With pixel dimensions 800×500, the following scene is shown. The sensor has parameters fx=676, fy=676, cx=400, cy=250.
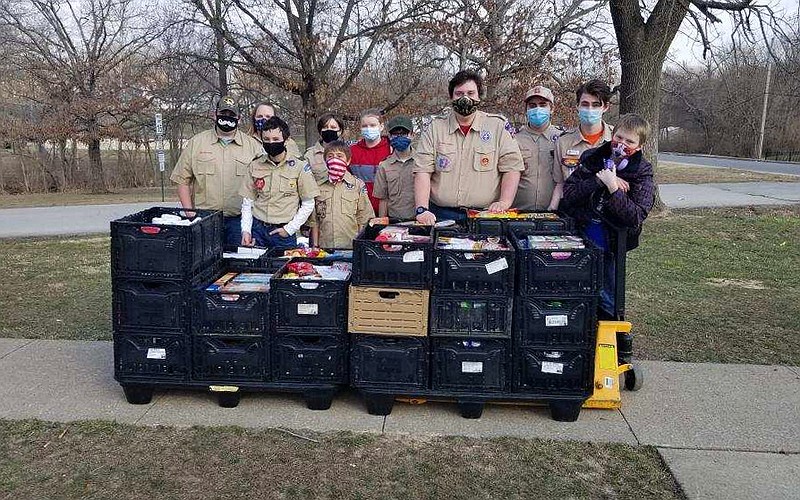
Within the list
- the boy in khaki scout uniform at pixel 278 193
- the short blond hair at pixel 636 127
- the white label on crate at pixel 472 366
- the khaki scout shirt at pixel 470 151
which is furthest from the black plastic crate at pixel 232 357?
the short blond hair at pixel 636 127

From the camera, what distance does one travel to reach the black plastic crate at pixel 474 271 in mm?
4055

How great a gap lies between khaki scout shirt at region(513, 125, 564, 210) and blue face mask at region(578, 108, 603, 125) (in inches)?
20.2

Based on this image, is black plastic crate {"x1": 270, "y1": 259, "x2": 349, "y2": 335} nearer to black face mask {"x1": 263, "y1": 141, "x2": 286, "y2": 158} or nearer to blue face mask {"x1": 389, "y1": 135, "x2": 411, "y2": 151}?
black face mask {"x1": 263, "y1": 141, "x2": 286, "y2": 158}

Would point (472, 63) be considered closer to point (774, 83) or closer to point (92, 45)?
point (92, 45)

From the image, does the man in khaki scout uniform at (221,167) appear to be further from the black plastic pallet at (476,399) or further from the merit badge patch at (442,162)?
the black plastic pallet at (476,399)

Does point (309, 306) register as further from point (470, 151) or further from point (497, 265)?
point (470, 151)

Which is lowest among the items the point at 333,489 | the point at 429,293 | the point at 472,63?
the point at 333,489

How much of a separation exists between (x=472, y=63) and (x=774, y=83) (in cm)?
3257

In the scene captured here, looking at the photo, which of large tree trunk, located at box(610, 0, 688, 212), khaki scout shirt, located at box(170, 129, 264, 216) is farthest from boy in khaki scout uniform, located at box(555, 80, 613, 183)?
large tree trunk, located at box(610, 0, 688, 212)

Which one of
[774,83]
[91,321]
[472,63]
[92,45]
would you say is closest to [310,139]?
[472,63]

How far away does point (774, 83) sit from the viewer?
131 ft

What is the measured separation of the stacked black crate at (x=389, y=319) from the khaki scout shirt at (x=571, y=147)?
4.60ft

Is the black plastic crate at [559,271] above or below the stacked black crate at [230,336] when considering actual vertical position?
above

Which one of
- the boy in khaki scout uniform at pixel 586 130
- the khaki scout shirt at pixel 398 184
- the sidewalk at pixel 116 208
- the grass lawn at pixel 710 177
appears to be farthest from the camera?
the grass lawn at pixel 710 177
